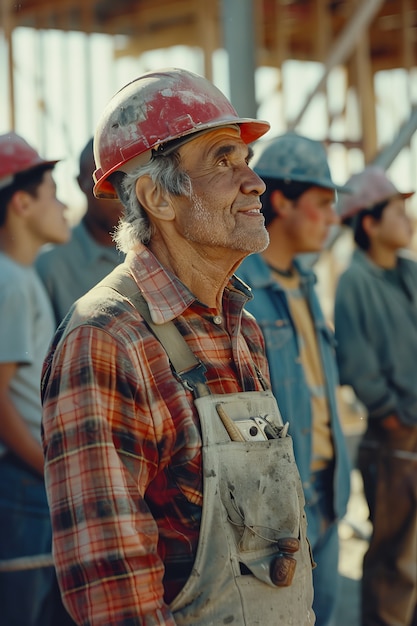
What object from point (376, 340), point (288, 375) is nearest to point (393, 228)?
point (376, 340)

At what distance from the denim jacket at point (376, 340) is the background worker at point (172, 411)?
8.95 feet

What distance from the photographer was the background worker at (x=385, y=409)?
5348 mm

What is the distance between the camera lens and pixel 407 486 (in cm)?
548

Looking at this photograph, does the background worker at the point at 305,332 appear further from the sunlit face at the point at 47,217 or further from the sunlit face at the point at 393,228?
the sunlit face at the point at 393,228

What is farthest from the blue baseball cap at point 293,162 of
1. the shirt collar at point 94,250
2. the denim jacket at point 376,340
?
the denim jacket at point 376,340

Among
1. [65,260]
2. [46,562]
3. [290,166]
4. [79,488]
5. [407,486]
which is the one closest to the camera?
[79,488]

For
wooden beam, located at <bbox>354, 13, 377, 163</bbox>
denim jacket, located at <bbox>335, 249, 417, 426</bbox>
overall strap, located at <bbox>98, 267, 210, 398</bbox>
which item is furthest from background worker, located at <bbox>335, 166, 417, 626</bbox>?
wooden beam, located at <bbox>354, 13, 377, 163</bbox>

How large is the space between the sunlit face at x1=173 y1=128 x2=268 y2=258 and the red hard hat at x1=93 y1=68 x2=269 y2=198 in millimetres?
68

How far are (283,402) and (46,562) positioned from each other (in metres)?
1.13

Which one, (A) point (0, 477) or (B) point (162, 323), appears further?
(A) point (0, 477)

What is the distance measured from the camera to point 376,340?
5.52m

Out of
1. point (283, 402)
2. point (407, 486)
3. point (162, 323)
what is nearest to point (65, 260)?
point (283, 402)

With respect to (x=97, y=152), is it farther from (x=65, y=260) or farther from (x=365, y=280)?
(x=365, y=280)

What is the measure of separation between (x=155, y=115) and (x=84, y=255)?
246 cm
